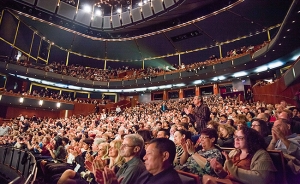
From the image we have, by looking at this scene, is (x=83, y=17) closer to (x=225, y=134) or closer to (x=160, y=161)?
(x=225, y=134)

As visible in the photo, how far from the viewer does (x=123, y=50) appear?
1950 cm

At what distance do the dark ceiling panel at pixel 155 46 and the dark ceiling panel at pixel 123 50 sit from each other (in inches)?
29.5

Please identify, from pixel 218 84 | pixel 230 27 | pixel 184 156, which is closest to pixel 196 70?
pixel 218 84

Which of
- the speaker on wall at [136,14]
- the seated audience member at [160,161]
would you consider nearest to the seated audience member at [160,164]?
the seated audience member at [160,161]

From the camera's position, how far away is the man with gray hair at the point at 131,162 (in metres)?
1.56

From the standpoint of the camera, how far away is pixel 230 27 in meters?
14.2

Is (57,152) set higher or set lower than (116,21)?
lower

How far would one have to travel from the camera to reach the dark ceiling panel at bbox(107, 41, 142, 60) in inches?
723

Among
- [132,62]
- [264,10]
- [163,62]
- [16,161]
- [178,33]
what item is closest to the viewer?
[16,161]

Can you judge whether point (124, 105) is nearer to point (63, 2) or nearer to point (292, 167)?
point (63, 2)

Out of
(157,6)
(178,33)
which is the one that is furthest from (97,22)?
(178,33)

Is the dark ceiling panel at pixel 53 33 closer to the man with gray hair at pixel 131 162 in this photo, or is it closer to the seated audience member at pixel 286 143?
the man with gray hair at pixel 131 162

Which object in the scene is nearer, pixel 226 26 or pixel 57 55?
pixel 226 26

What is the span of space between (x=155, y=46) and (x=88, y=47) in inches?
253
